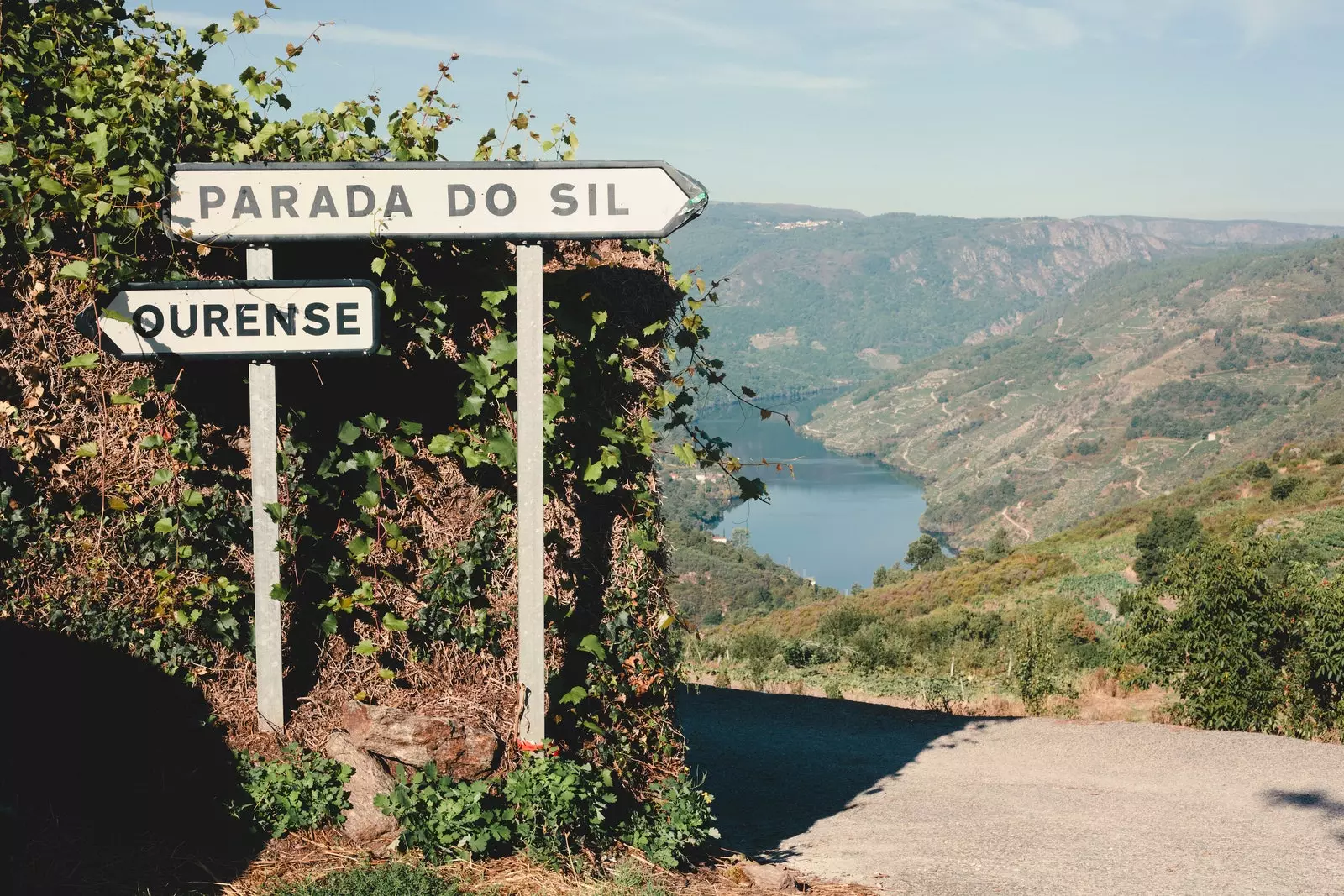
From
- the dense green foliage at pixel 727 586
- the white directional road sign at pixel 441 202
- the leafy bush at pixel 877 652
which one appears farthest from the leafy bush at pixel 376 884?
the dense green foliage at pixel 727 586

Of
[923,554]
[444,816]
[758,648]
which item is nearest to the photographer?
[444,816]

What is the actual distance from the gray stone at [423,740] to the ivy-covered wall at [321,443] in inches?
3.8

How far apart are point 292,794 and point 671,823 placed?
1.40 m

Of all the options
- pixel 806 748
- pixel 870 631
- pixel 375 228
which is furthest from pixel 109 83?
pixel 870 631

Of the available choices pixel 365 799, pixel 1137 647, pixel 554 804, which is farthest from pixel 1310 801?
pixel 365 799

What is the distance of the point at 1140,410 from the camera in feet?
436

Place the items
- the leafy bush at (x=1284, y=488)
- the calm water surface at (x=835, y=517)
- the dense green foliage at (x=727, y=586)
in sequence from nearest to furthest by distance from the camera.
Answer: the leafy bush at (x=1284, y=488), the dense green foliage at (x=727, y=586), the calm water surface at (x=835, y=517)

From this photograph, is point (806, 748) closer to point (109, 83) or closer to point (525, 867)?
point (525, 867)

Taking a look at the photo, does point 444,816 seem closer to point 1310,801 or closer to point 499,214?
point 499,214

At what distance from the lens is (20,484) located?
143 inches

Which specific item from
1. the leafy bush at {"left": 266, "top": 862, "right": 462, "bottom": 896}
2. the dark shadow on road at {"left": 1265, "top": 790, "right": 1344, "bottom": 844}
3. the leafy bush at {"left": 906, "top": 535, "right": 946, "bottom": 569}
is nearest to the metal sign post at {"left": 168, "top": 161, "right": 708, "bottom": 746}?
the leafy bush at {"left": 266, "top": 862, "right": 462, "bottom": 896}

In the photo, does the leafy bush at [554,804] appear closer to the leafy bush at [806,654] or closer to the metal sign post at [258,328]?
the metal sign post at [258,328]

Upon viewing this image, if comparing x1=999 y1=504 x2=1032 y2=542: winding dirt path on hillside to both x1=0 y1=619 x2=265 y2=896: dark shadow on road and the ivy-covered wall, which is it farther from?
x1=0 y1=619 x2=265 y2=896: dark shadow on road

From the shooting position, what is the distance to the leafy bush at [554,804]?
147 inches
